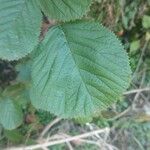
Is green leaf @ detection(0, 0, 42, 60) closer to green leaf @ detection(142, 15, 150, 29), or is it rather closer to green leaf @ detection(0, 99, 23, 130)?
green leaf @ detection(0, 99, 23, 130)

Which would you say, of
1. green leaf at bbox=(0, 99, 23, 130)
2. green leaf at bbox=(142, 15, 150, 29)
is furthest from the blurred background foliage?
green leaf at bbox=(0, 99, 23, 130)

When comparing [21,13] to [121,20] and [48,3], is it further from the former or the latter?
[121,20]

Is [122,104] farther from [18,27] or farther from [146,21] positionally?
[18,27]

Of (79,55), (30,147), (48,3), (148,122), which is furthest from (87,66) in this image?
(148,122)

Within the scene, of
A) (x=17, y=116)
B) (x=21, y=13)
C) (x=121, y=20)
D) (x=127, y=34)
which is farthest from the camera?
(x=127, y=34)

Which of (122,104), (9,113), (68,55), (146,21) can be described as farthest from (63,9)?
(122,104)

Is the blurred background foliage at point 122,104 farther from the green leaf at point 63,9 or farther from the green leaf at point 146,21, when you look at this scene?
the green leaf at point 63,9

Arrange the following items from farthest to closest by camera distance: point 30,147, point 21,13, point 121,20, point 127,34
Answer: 1. point 127,34
2. point 121,20
3. point 30,147
4. point 21,13
